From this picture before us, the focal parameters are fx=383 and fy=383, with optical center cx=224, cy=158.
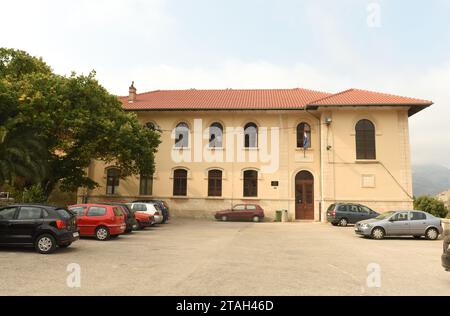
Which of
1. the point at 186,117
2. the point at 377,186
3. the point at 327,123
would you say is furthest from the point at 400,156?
the point at 186,117

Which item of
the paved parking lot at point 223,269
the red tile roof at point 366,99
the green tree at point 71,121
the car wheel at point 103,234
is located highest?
the red tile roof at point 366,99

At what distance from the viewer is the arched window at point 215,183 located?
29.9 m

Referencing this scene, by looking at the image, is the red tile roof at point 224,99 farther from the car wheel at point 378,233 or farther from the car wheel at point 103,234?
the car wheel at point 103,234

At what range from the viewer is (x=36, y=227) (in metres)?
11.4

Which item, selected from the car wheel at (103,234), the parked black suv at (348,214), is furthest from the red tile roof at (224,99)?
the car wheel at (103,234)

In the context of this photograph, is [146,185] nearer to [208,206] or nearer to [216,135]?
[208,206]

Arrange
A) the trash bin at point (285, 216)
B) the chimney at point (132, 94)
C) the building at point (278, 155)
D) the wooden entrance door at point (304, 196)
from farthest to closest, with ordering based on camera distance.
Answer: the chimney at point (132, 94), the wooden entrance door at point (304, 196), the trash bin at point (285, 216), the building at point (278, 155)

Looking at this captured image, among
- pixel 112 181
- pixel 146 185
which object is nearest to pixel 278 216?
pixel 146 185

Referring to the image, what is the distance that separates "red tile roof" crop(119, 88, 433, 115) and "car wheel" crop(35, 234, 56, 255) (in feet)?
64.5

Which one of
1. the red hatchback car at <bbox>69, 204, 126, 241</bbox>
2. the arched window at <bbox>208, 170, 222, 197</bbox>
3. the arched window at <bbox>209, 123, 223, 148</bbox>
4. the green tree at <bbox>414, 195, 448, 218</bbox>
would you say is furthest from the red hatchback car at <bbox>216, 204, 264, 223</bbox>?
the red hatchback car at <bbox>69, 204, 126, 241</bbox>

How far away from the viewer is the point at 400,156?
27.9m

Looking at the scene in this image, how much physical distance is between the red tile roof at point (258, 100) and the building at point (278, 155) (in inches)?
3.2

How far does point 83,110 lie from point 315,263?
15.9 metres

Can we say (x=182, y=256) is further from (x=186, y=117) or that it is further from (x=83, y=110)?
(x=186, y=117)
